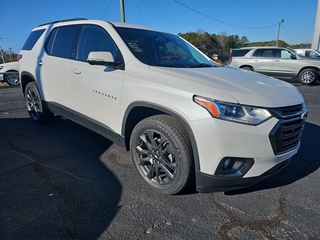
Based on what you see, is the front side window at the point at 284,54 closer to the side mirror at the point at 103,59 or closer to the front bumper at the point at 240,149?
the front bumper at the point at 240,149

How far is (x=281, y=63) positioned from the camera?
1160cm

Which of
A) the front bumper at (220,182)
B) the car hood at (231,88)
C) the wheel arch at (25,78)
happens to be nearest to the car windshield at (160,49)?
the car hood at (231,88)

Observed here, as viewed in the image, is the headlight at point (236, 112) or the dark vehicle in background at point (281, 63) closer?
the headlight at point (236, 112)

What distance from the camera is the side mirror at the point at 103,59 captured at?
261 cm

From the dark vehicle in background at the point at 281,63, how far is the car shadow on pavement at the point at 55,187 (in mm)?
10885

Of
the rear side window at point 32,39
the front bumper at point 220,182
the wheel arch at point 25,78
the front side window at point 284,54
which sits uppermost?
the rear side window at point 32,39

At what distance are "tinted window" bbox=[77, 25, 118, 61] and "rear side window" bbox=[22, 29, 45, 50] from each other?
1.59 meters

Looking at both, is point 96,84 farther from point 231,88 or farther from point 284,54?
point 284,54

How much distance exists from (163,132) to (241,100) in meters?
0.80

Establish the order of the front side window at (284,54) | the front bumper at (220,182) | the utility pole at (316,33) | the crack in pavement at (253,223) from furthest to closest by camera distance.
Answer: the utility pole at (316,33)
the front side window at (284,54)
the front bumper at (220,182)
the crack in pavement at (253,223)

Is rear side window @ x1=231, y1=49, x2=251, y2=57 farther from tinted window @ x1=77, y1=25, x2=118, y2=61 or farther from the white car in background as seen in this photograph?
the white car in background

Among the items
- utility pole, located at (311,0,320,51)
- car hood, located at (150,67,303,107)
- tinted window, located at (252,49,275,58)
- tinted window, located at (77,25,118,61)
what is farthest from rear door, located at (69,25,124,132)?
utility pole, located at (311,0,320,51)

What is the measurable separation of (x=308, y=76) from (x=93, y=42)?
38.2ft

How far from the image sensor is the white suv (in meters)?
1.96
